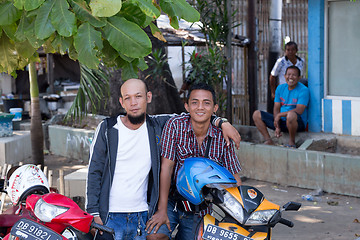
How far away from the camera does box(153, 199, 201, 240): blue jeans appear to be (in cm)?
382

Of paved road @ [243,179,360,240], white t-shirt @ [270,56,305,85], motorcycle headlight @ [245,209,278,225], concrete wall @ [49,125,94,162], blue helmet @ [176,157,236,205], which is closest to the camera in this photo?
motorcycle headlight @ [245,209,278,225]

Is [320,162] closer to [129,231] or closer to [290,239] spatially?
[290,239]

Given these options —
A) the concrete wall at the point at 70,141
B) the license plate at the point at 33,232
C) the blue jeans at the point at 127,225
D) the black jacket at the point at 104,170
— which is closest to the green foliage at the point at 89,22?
the black jacket at the point at 104,170

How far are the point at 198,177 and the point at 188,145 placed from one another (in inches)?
17.7

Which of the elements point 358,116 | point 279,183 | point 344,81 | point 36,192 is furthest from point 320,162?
point 36,192

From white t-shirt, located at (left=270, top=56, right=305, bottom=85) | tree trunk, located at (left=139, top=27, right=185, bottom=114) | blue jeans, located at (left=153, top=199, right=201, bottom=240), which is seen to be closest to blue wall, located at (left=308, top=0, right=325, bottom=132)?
white t-shirt, located at (left=270, top=56, right=305, bottom=85)

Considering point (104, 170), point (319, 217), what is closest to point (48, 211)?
point (104, 170)

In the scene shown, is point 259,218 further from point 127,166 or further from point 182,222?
point 127,166

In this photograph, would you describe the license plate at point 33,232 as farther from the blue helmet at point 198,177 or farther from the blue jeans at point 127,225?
the blue helmet at point 198,177

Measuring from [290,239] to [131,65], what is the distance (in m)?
3.02

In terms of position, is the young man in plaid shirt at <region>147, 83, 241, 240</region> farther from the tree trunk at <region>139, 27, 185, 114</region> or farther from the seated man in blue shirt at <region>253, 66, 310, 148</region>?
the tree trunk at <region>139, 27, 185, 114</region>

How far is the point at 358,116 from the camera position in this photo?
8398mm

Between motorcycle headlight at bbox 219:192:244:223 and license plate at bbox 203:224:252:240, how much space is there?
0.32 ft

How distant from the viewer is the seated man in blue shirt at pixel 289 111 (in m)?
8.41
